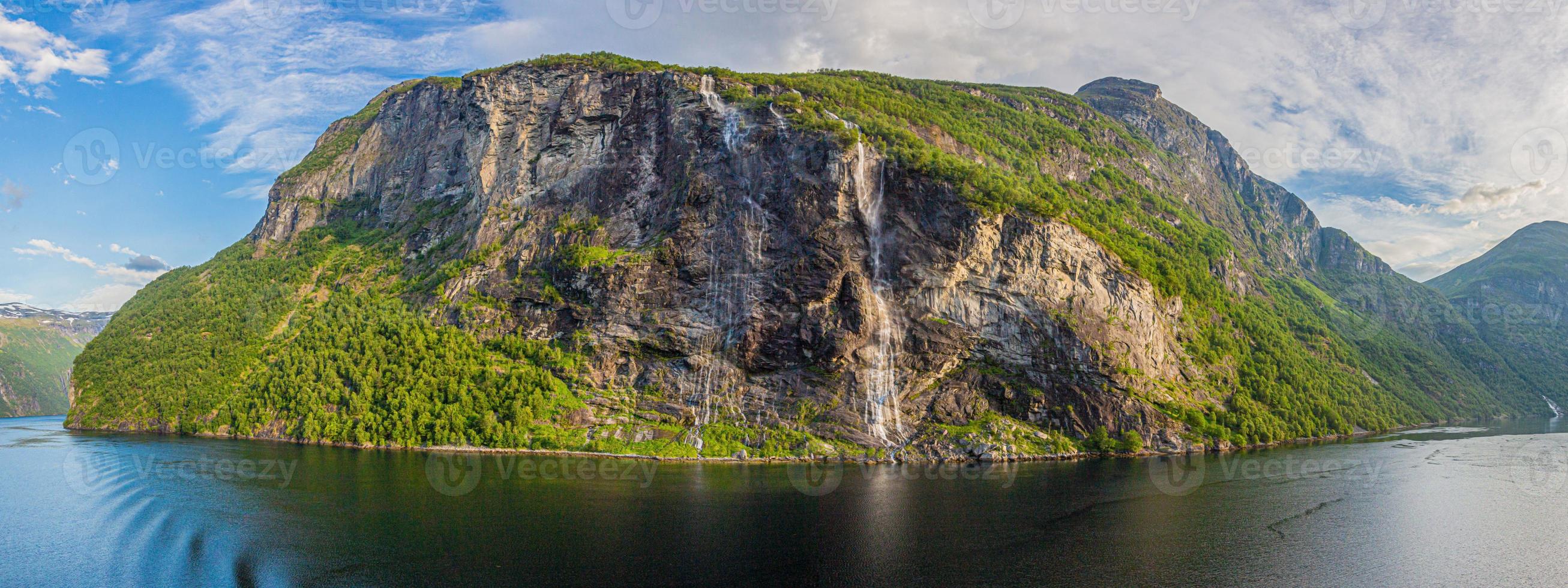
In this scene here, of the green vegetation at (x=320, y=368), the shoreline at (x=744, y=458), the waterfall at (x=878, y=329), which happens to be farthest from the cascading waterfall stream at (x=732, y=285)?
the green vegetation at (x=320, y=368)

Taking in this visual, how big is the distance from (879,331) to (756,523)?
169ft

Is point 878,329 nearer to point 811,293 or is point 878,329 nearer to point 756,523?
point 811,293

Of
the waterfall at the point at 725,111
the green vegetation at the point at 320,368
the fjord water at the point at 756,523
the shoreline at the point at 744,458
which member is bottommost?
the fjord water at the point at 756,523

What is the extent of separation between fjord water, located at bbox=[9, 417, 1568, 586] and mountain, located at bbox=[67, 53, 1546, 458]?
39.6 feet

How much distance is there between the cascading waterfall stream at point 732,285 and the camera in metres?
98.4

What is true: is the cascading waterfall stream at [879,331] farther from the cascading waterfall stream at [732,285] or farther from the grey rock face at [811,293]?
the cascading waterfall stream at [732,285]

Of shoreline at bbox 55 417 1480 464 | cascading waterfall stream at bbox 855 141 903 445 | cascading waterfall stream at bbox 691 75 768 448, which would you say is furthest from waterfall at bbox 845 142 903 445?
cascading waterfall stream at bbox 691 75 768 448

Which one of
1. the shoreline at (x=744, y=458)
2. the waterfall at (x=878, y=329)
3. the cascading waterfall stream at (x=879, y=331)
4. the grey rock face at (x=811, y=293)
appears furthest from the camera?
the grey rock face at (x=811, y=293)

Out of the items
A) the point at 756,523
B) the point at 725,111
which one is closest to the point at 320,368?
the point at 725,111

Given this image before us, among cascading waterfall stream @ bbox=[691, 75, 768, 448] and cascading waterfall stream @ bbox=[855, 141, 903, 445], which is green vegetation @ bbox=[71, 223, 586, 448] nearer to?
cascading waterfall stream @ bbox=[691, 75, 768, 448]

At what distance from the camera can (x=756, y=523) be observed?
5112 centimetres

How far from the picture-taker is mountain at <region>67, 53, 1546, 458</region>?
96062 mm

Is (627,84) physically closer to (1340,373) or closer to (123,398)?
(123,398)

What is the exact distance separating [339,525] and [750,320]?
5858cm
